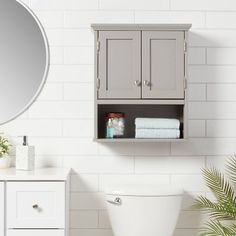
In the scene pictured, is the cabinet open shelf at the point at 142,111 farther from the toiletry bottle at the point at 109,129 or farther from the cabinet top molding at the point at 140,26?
the cabinet top molding at the point at 140,26

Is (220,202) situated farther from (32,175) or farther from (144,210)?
(32,175)

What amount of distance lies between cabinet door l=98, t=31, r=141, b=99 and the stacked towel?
0.16 m

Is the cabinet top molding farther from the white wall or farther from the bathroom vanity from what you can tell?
the bathroom vanity

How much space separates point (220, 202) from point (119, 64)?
943 millimetres

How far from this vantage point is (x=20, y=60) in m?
3.03

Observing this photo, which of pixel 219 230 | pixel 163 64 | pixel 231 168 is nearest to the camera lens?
pixel 219 230

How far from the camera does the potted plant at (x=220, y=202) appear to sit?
9.11 feet

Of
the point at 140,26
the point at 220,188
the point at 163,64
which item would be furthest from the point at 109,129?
the point at 220,188

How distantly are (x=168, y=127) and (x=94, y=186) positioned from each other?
578mm

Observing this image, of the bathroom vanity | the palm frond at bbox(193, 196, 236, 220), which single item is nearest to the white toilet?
the palm frond at bbox(193, 196, 236, 220)

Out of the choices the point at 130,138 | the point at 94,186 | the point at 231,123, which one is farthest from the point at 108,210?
the point at 231,123

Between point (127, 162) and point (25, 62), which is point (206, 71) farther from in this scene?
point (25, 62)

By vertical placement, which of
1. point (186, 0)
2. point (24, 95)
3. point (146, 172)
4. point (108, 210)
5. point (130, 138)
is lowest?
point (108, 210)

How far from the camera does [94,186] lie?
304 cm
